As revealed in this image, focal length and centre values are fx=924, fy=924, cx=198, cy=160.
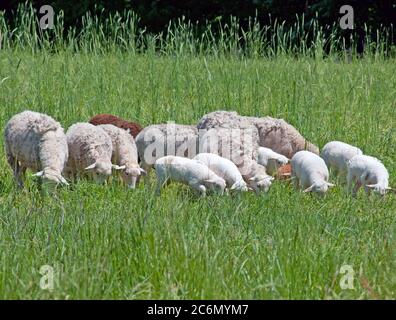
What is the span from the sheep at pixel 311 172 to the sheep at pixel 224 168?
19.9 inches

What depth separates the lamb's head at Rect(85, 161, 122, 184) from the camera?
6.88 m

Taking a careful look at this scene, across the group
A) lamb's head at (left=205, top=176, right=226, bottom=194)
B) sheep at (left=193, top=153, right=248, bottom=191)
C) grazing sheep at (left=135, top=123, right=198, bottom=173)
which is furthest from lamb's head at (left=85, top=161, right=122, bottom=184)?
lamb's head at (left=205, top=176, right=226, bottom=194)

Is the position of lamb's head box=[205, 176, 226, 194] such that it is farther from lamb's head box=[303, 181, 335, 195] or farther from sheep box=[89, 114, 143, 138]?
sheep box=[89, 114, 143, 138]

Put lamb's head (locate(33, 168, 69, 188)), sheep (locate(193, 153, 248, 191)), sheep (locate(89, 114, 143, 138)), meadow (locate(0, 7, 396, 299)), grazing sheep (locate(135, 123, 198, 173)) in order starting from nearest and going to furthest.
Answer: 1. meadow (locate(0, 7, 396, 299))
2. lamb's head (locate(33, 168, 69, 188))
3. sheep (locate(193, 153, 248, 191))
4. grazing sheep (locate(135, 123, 198, 173))
5. sheep (locate(89, 114, 143, 138))

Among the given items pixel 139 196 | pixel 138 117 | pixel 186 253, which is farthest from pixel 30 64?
pixel 186 253

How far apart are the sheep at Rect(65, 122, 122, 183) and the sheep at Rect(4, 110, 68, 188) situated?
16 centimetres

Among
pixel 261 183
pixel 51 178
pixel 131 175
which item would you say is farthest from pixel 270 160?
pixel 51 178

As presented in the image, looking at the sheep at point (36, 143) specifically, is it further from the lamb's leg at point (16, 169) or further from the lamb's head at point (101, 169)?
the lamb's head at point (101, 169)

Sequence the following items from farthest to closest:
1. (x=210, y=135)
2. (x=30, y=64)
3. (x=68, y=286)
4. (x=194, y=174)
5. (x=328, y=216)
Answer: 1. (x=30, y=64)
2. (x=210, y=135)
3. (x=194, y=174)
4. (x=328, y=216)
5. (x=68, y=286)

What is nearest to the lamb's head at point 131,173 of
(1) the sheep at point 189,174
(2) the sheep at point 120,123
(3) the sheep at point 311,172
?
(1) the sheep at point 189,174

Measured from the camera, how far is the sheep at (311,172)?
675 cm
